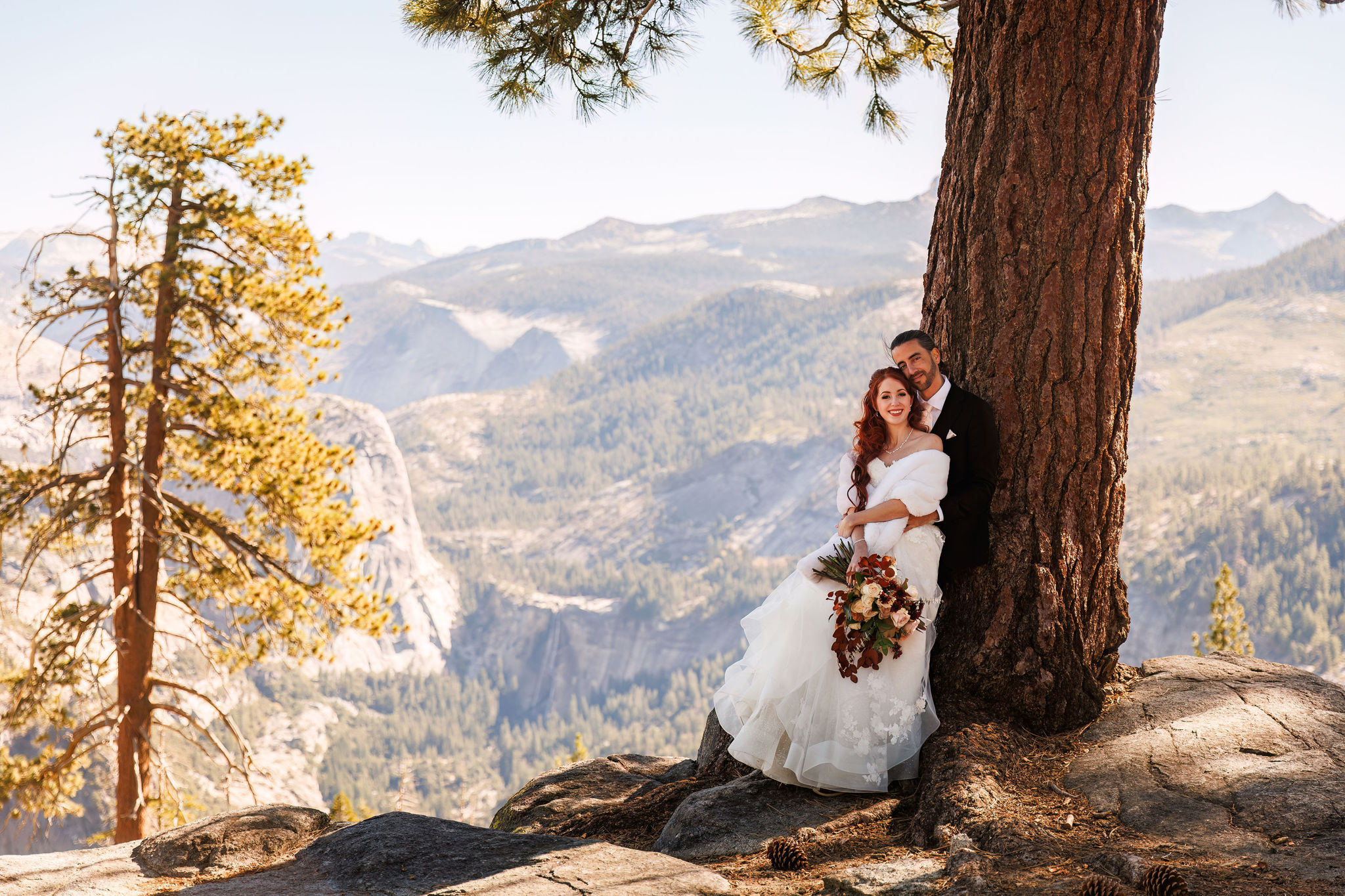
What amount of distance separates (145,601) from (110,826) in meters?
3.60

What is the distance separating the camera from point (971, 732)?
354cm

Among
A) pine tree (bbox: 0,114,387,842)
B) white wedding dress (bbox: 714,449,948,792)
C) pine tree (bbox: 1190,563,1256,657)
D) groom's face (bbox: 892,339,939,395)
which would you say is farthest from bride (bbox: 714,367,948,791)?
pine tree (bbox: 1190,563,1256,657)

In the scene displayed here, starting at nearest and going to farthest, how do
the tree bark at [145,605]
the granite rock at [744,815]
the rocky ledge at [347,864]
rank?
the rocky ledge at [347,864]
the granite rock at [744,815]
the tree bark at [145,605]

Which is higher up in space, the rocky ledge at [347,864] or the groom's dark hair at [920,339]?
the groom's dark hair at [920,339]

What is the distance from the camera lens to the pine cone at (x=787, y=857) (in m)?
3.01

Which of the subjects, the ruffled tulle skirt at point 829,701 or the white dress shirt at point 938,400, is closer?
the ruffled tulle skirt at point 829,701

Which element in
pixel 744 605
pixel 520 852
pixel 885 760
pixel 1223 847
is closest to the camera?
pixel 1223 847

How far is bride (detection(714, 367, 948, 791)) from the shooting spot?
3535mm

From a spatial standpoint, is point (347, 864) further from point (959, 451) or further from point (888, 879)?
point (959, 451)

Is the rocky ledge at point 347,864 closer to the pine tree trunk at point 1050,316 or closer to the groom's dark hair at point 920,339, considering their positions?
the pine tree trunk at point 1050,316

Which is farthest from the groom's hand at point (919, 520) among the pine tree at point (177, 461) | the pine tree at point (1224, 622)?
the pine tree at point (1224, 622)

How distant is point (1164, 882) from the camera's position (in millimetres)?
2402

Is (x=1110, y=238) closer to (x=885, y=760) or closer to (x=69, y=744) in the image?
(x=885, y=760)

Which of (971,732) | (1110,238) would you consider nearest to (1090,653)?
(971,732)
